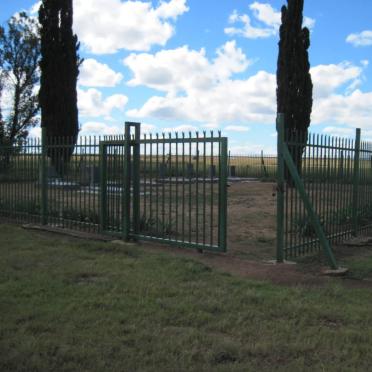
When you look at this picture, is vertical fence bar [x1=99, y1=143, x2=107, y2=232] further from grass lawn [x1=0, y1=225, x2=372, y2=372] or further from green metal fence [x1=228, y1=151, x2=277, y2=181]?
green metal fence [x1=228, y1=151, x2=277, y2=181]

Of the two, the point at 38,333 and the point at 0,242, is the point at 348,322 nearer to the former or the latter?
the point at 38,333

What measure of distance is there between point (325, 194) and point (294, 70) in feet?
57.0

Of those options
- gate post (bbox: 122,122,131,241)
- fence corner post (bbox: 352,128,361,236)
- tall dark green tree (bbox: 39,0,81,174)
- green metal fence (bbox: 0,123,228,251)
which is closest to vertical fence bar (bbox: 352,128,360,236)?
fence corner post (bbox: 352,128,361,236)

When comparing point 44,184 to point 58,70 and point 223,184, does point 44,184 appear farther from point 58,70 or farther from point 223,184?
point 58,70

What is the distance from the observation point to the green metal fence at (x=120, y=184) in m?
8.38

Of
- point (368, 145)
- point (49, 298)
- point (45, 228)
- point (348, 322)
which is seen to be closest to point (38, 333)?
point (49, 298)

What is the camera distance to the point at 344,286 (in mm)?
6473

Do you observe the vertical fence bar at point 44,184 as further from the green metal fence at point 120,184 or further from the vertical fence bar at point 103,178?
the vertical fence bar at point 103,178

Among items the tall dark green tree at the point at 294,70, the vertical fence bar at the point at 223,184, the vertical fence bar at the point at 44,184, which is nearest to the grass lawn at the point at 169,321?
the vertical fence bar at the point at 223,184

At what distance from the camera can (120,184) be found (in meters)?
9.77

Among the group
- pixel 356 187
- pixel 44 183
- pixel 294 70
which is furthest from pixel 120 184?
pixel 294 70

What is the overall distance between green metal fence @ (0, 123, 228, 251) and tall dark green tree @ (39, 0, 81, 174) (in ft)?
47.8

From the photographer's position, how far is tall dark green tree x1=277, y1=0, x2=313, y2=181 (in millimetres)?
24828

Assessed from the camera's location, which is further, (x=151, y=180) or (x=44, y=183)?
(x=44, y=183)
